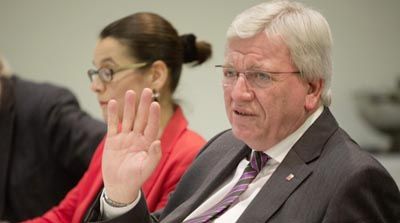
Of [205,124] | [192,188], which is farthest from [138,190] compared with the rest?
[205,124]

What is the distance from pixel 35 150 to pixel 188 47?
0.79 m

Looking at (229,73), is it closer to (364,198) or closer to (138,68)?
(364,198)

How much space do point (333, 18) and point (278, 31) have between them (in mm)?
1820

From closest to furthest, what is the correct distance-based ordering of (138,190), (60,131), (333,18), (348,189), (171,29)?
(348,189) < (138,190) < (171,29) < (60,131) < (333,18)

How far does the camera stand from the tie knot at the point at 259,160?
167 cm

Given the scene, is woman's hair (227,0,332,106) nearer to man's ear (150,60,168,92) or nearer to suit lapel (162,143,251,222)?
suit lapel (162,143,251,222)

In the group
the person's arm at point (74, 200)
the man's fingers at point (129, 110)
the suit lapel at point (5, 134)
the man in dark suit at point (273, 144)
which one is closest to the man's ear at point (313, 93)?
the man in dark suit at point (273, 144)

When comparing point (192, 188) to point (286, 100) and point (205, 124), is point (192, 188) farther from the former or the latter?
point (205, 124)

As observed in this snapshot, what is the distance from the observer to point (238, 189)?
1.66m

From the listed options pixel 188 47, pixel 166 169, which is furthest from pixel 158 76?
pixel 166 169

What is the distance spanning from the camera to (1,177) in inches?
104

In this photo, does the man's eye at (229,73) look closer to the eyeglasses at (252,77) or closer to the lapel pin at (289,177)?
the eyeglasses at (252,77)

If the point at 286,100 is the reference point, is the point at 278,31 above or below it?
above

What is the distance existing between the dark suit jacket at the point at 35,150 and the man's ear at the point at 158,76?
475mm
